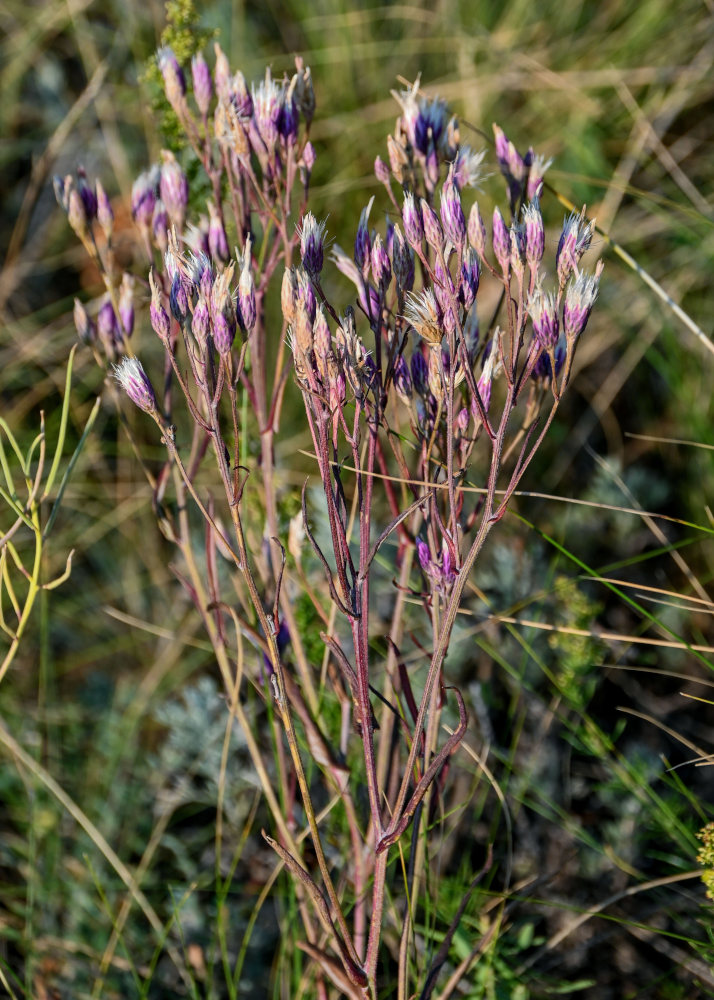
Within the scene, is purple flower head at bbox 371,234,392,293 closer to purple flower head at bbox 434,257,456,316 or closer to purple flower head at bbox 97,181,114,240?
purple flower head at bbox 434,257,456,316

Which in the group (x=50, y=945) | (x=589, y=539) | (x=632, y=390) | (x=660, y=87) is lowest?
(x=50, y=945)

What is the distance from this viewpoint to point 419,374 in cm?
117

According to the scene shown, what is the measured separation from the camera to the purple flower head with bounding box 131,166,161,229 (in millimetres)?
1349

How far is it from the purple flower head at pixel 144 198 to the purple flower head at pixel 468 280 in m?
0.58

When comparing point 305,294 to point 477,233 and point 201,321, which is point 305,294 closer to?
point 201,321

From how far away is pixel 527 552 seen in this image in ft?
6.98

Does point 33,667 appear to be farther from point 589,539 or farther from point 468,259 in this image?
point 468,259

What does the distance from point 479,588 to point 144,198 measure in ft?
3.76

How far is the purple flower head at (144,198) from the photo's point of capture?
1.35 meters

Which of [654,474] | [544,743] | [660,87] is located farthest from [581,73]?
[544,743]

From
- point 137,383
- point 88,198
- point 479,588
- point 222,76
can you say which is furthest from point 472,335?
point 479,588

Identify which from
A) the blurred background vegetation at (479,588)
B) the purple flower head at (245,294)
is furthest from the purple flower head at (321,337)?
the blurred background vegetation at (479,588)

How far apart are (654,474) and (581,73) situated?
119 cm

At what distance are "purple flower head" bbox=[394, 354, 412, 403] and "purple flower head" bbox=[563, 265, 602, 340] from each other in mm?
233
